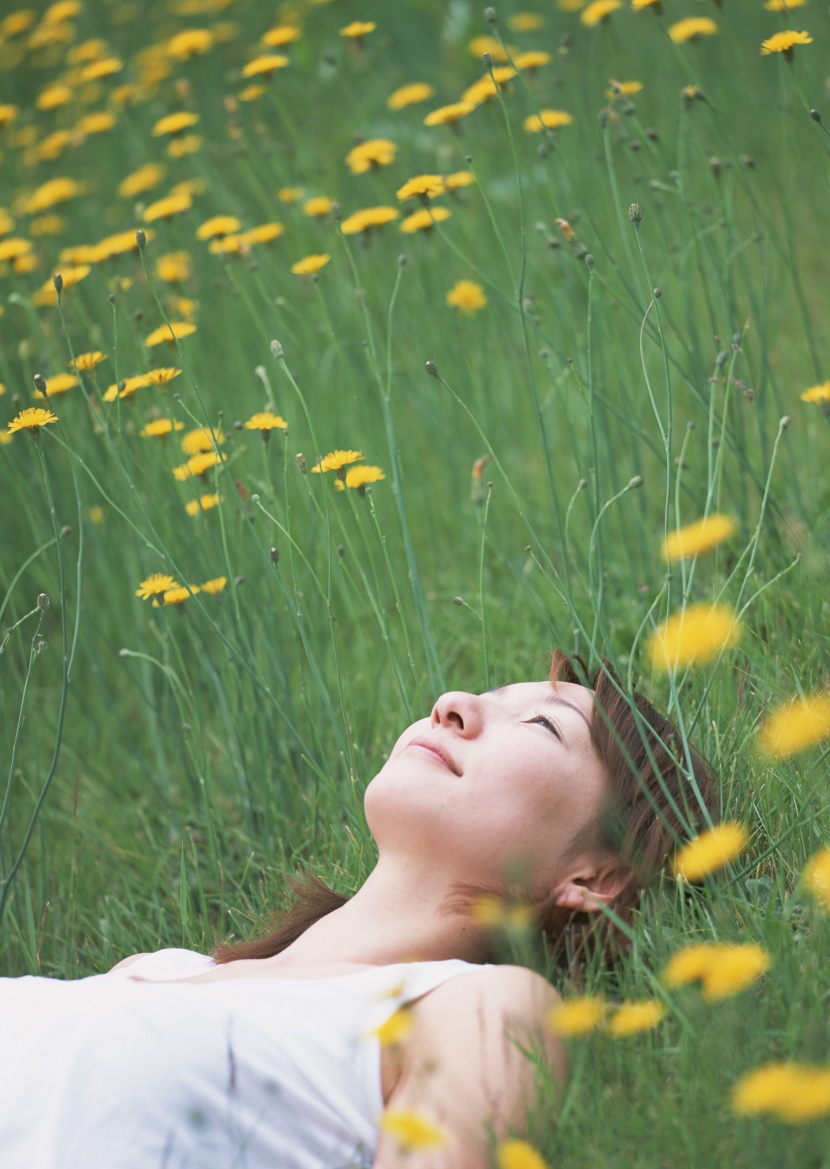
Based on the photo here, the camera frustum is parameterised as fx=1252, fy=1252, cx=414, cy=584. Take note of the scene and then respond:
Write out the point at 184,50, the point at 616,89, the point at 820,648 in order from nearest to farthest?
the point at 820,648 < the point at 616,89 < the point at 184,50

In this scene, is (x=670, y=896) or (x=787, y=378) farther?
(x=787, y=378)

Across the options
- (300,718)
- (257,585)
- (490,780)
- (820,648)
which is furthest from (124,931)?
(820,648)

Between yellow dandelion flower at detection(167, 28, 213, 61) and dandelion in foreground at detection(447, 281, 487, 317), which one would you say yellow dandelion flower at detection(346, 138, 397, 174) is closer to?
dandelion in foreground at detection(447, 281, 487, 317)

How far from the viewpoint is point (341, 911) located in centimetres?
155

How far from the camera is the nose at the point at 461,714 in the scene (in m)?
1.52

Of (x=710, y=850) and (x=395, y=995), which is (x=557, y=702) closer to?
(x=710, y=850)

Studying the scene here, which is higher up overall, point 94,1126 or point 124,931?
point 94,1126

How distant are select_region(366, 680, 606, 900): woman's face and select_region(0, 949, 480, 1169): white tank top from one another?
16 centimetres

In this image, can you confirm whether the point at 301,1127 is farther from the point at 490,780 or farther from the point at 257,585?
the point at 257,585

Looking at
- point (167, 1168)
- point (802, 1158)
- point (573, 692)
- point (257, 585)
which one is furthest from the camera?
point (257, 585)

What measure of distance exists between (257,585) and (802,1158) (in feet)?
4.92

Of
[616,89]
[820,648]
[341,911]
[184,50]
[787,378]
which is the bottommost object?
[787,378]

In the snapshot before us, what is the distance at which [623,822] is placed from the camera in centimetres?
154

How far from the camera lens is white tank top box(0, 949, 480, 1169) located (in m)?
1.26
